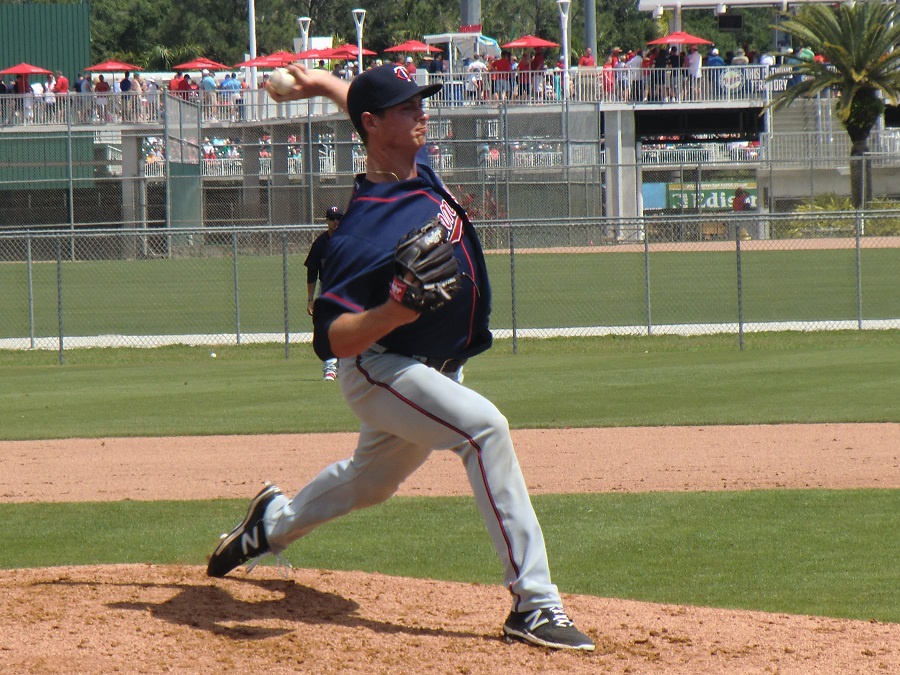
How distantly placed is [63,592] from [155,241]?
102 ft

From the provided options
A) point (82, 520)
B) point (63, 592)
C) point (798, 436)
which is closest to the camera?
point (63, 592)

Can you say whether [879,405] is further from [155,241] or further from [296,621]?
[155,241]

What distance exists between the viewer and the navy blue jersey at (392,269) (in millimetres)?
4125

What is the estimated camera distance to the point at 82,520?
24.7 ft

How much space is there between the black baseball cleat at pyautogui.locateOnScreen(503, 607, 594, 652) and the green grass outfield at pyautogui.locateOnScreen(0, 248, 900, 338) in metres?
16.9

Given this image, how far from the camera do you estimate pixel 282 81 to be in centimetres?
499

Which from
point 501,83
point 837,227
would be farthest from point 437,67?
point 837,227

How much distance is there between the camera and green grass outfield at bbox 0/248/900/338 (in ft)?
70.9

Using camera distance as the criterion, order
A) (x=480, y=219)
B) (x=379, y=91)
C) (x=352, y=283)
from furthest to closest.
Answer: (x=480, y=219)
(x=379, y=91)
(x=352, y=283)

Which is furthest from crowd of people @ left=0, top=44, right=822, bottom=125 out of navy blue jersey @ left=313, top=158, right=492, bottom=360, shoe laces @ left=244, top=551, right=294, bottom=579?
navy blue jersey @ left=313, top=158, right=492, bottom=360

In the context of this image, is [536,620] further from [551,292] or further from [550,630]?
[551,292]

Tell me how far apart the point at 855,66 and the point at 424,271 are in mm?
36028

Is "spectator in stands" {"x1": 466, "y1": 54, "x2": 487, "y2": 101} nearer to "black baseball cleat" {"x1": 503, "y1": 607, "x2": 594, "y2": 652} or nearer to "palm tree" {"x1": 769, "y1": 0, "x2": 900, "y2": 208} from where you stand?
"palm tree" {"x1": 769, "y1": 0, "x2": 900, "y2": 208}

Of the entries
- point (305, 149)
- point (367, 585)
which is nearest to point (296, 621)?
point (367, 585)
